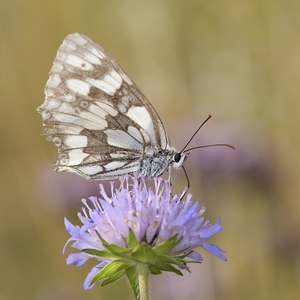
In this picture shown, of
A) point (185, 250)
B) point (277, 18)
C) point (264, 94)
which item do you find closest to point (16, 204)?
point (264, 94)

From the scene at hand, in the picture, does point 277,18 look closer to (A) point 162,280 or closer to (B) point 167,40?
(B) point 167,40

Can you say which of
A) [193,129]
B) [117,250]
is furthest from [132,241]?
[193,129]

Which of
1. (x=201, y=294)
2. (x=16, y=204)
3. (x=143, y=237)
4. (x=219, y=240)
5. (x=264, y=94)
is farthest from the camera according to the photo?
(x=16, y=204)

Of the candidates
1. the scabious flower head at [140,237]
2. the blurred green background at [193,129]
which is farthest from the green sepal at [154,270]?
the blurred green background at [193,129]

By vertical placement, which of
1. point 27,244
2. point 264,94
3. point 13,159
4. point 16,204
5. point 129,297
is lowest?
point 129,297

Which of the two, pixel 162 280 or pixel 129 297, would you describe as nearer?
pixel 162 280

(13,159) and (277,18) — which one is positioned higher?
(277,18)
